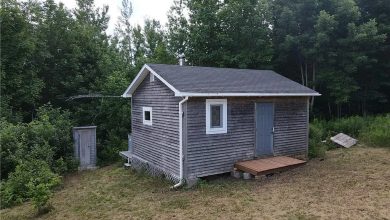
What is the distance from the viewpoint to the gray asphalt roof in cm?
889

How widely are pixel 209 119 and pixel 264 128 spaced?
7.37ft

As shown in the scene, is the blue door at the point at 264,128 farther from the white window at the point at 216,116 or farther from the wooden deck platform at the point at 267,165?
the white window at the point at 216,116

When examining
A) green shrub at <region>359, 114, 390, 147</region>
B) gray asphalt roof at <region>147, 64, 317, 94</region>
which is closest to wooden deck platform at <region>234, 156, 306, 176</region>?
gray asphalt roof at <region>147, 64, 317, 94</region>

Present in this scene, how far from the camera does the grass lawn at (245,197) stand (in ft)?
20.9

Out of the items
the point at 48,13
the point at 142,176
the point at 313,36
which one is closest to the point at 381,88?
the point at 313,36

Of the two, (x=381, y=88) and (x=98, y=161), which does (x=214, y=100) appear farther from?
(x=381, y=88)

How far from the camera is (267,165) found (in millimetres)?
9320

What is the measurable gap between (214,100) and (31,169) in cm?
583

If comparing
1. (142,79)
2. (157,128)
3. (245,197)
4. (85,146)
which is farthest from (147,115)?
(245,197)

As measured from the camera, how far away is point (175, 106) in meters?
8.91

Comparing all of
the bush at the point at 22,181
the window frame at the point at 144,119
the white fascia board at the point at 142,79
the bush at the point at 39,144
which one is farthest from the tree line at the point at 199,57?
the window frame at the point at 144,119

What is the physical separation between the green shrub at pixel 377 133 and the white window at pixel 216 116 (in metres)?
7.74

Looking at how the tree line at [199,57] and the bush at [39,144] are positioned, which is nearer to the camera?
the bush at [39,144]

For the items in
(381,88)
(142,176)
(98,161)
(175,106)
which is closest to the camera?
(175,106)
